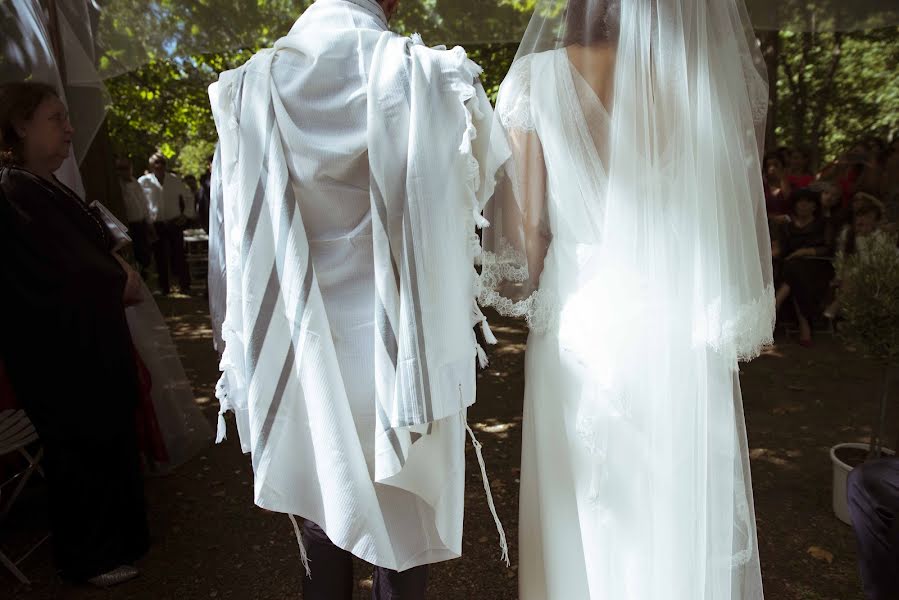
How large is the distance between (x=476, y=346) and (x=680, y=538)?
0.81 m

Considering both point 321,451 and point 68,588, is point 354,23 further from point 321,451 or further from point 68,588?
point 68,588

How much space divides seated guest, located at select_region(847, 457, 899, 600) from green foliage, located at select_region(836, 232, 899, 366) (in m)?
1.12

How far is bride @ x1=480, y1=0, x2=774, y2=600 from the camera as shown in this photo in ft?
5.46

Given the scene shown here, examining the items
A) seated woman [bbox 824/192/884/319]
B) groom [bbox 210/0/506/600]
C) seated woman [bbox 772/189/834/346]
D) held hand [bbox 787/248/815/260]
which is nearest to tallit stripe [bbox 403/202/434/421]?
groom [bbox 210/0/506/600]

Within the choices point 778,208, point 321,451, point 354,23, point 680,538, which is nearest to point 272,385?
point 321,451

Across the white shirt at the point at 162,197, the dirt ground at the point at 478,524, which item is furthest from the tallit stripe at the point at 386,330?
the white shirt at the point at 162,197

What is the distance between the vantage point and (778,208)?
6855 mm

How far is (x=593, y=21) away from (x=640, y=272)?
649 mm

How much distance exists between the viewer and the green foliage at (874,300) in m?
2.81

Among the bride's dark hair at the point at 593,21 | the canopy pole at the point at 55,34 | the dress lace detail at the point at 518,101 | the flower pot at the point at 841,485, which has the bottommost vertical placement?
the flower pot at the point at 841,485

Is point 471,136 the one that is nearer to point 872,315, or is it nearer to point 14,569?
point 872,315

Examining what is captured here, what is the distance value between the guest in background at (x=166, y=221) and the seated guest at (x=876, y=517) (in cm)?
918

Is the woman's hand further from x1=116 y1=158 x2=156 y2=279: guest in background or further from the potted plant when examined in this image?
x1=116 y1=158 x2=156 y2=279: guest in background

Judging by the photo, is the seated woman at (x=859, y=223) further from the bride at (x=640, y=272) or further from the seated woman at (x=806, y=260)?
the bride at (x=640, y=272)
